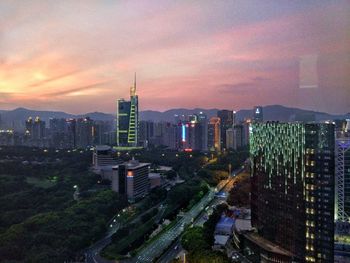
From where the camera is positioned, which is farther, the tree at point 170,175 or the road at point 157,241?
the tree at point 170,175

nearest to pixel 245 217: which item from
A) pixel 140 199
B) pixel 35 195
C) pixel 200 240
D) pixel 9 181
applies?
pixel 200 240

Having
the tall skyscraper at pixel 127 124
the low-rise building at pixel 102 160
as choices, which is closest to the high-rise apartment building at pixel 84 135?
the tall skyscraper at pixel 127 124

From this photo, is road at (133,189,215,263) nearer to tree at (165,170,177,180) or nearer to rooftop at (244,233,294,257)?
rooftop at (244,233,294,257)

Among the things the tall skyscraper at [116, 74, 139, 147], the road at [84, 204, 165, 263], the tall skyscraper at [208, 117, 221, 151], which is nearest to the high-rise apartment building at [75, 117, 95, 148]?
the tall skyscraper at [116, 74, 139, 147]

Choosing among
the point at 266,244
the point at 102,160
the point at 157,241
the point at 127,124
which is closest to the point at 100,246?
the point at 157,241

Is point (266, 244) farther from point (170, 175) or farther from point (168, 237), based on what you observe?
point (170, 175)

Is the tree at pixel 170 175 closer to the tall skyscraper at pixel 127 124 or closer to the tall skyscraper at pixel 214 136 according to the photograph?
the tall skyscraper at pixel 214 136
